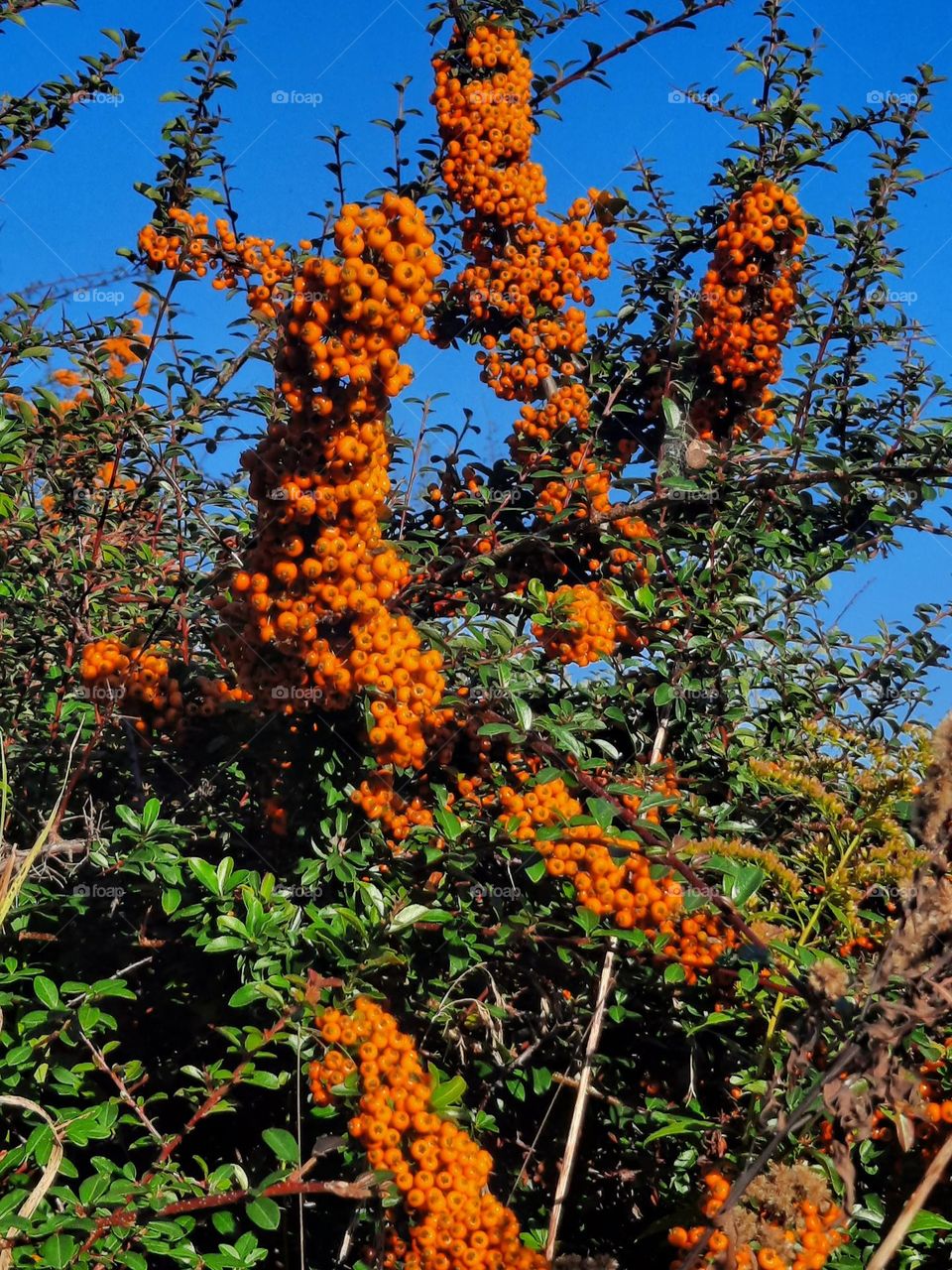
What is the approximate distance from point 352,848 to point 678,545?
1655 millimetres

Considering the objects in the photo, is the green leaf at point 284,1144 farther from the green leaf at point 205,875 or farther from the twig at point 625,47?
the twig at point 625,47

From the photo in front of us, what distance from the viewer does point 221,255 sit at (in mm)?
3992

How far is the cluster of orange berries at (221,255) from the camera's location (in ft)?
12.9

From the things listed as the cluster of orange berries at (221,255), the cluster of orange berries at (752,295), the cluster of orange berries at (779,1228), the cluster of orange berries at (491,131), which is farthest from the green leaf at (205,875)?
the cluster of orange berries at (491,131)

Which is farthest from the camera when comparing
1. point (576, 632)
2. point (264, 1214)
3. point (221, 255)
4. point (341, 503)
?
point (221, 255)

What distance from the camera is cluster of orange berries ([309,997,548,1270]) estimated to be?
7.47 feet

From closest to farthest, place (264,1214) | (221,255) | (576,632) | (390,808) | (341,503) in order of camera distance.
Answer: (264,1214)
(341,503)
(390,808)
(576,632)
(221,255)

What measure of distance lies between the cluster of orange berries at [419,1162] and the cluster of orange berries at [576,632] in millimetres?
1232

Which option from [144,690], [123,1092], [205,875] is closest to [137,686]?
[144,690]

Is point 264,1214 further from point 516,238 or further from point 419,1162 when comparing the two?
point 516,238

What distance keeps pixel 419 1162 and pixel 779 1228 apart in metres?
0.67

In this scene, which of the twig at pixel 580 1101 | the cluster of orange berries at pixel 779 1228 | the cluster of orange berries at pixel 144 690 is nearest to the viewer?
the cluster of orange berries at pixel 779 1228

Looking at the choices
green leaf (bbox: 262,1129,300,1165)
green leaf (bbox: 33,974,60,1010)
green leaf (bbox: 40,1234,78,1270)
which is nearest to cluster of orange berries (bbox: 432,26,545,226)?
green leaf (bbox: 33,974,60,1010)

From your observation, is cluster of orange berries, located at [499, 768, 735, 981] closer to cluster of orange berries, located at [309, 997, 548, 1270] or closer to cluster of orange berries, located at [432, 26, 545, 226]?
cluster of orange berries, located at [309, 997, 548, 1270]
